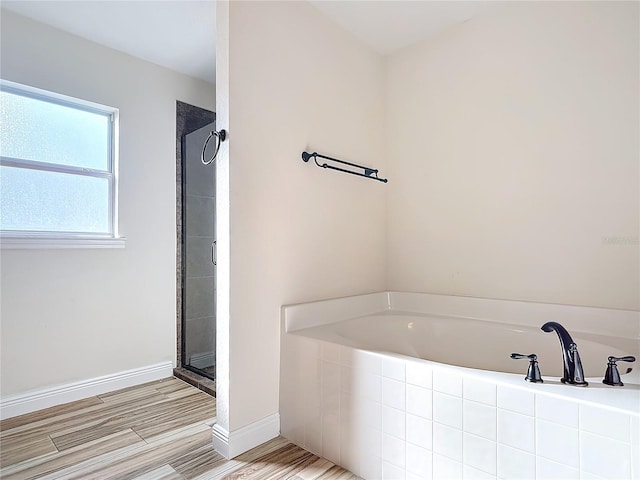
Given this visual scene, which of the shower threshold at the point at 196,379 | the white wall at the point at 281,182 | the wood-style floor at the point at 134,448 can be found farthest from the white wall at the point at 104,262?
the white wall at the point at 281,182

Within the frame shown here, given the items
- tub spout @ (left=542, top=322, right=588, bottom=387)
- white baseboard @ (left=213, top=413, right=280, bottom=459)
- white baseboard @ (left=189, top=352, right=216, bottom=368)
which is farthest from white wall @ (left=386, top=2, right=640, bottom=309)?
white baseboard @ (left=189, top=352, right=216, bottom=368)

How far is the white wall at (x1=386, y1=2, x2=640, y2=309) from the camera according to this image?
1762 mm

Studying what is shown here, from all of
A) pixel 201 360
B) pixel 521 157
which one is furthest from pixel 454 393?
pixel 201 360

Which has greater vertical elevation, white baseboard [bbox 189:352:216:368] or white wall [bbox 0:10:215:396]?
white wall [bbox 0:10:215:396]

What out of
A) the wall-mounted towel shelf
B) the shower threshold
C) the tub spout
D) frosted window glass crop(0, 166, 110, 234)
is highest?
the wall-mounted towel shelf

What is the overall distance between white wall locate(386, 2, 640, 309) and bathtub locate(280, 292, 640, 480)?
0.19 meters

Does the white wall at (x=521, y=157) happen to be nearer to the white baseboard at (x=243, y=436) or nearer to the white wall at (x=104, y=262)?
the white baseboard at (x=243, y=436)

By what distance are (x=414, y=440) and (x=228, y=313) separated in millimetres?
926

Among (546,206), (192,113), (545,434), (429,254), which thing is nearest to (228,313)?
(545,434)

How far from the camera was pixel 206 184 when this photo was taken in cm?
291

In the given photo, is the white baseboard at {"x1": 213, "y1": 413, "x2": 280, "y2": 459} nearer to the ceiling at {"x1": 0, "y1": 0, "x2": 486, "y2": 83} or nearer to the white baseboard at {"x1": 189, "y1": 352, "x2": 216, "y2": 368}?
the white baseboard at {"x1": 189, "y1": 352, "x2": 216, "y2": 368}

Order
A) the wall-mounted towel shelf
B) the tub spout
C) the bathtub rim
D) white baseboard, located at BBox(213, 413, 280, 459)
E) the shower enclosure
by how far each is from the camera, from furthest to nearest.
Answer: the shower enclosure → the wall-mounted towel shelf → the bathtub rim → white baseboard, located at BBox(213, 413, 280, 459) → the tub spout

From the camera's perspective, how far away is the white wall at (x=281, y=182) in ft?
5.56

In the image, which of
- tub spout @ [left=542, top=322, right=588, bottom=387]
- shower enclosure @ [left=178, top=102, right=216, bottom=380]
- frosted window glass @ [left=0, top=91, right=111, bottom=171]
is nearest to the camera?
tub spout @ [left=542, top=322, right=588, bottom=387]
